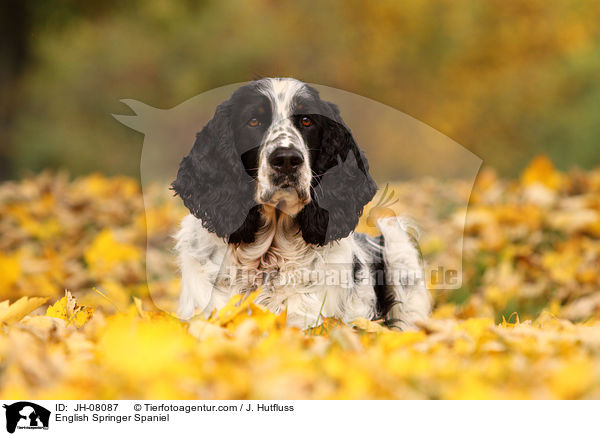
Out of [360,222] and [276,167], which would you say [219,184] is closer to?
[276,167]

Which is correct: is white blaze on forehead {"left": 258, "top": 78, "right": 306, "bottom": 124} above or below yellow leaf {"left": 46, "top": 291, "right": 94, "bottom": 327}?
above

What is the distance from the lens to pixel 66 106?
42.1 ft

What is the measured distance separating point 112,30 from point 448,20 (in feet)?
22.9

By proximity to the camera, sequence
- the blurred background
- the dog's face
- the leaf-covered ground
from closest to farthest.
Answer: the leaf-covered ground < the dog's face < the blurred background

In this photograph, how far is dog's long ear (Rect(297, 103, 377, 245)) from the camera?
3061 millimetres

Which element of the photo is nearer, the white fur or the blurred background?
the white fur

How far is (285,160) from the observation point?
2.77 metres

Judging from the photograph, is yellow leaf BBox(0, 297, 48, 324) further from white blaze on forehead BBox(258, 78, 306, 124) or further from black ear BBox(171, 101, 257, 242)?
white blaze on forehead BBox(258, 78, 306, 124)

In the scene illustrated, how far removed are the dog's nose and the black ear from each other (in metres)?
0.26
